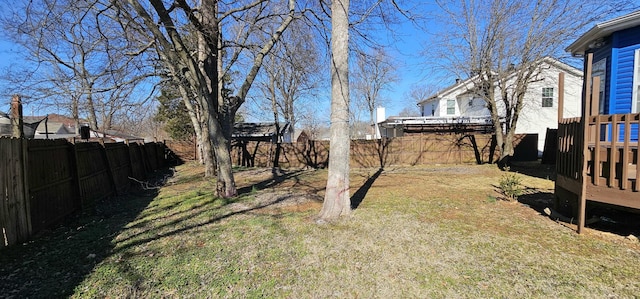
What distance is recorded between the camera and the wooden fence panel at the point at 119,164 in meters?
7.89

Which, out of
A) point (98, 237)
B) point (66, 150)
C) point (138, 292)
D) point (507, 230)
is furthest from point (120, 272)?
point (507, 230)

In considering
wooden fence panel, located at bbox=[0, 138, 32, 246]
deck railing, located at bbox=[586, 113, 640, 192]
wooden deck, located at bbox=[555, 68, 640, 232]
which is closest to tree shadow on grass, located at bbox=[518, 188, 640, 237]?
wooden deck, located at bbox=[555, 68, 640, 232]

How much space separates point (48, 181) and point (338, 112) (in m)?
4.98

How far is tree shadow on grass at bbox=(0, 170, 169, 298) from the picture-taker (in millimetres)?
2850

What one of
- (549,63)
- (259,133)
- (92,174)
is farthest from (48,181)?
(259,133)

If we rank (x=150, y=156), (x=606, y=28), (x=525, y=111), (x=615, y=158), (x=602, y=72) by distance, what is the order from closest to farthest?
(x=615, y=158) < (x=606, y=28) < (x=602, y=72) < (x=150, y=156) < (x=525, y=111)

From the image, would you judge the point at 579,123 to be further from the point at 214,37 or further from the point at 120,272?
the point at 214,37

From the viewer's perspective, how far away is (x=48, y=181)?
4.92 metres

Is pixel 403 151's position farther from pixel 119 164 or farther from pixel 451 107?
pixel 119 164

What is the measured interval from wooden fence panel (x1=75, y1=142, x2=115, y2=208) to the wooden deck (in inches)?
344

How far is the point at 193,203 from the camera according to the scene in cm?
638

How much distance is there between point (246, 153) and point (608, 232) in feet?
52.8

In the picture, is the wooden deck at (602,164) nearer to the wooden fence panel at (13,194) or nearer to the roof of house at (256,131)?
the wooden fence panel at (13,194)

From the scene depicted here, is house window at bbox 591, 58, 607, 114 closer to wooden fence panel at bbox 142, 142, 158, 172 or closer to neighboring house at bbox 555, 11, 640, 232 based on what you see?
neighboring house at bbox 555, 11, 640, 232
